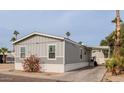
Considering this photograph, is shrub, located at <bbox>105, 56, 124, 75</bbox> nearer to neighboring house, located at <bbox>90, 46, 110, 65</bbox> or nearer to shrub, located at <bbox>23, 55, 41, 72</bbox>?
shrub, located at <bbox>23, 55, 41, 72</bbox>

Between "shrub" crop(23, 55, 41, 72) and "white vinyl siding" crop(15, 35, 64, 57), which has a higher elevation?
"white vinyl siding" crop(15, 35, 64, 57)

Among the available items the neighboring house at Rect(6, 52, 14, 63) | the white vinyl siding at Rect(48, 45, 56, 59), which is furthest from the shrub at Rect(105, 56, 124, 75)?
the neighboring house at Rect(6, 52, 14, 63)

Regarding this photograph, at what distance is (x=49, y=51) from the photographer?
2256cm

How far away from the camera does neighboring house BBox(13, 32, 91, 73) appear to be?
867 inches

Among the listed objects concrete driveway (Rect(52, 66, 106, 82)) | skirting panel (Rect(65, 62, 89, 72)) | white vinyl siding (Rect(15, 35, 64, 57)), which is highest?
white vinyl siding (Rect(15, 35, 64, 57))

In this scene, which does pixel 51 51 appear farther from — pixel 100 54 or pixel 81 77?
pixel 100 54

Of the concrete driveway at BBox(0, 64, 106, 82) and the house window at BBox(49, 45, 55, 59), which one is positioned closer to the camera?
the concrete driveway at BBox(0, 64, 106, 82)

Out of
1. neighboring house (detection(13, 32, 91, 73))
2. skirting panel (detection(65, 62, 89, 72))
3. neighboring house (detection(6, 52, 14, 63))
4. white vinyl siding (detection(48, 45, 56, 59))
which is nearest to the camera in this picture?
neighboring house (detection(13, 32, 91, 73))

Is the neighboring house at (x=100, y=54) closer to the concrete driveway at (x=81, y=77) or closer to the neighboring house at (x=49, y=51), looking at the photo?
the neighboring house at (x=49, y=51)

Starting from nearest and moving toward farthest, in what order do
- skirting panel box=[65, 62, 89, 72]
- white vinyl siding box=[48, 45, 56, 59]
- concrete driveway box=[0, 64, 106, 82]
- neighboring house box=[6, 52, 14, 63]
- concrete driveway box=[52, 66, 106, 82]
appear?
concrete driveway box=[0, 64, 106, 82]
concrete driveway box=[52, 66, 106, 82]
white vinyl siding box=[48, 45, 56, 59]
skirting panel box=[65, 62, 89, 72]
neighboring house box=[6, 52, 14, 63]

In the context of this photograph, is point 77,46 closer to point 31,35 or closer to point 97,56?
point 31,35
